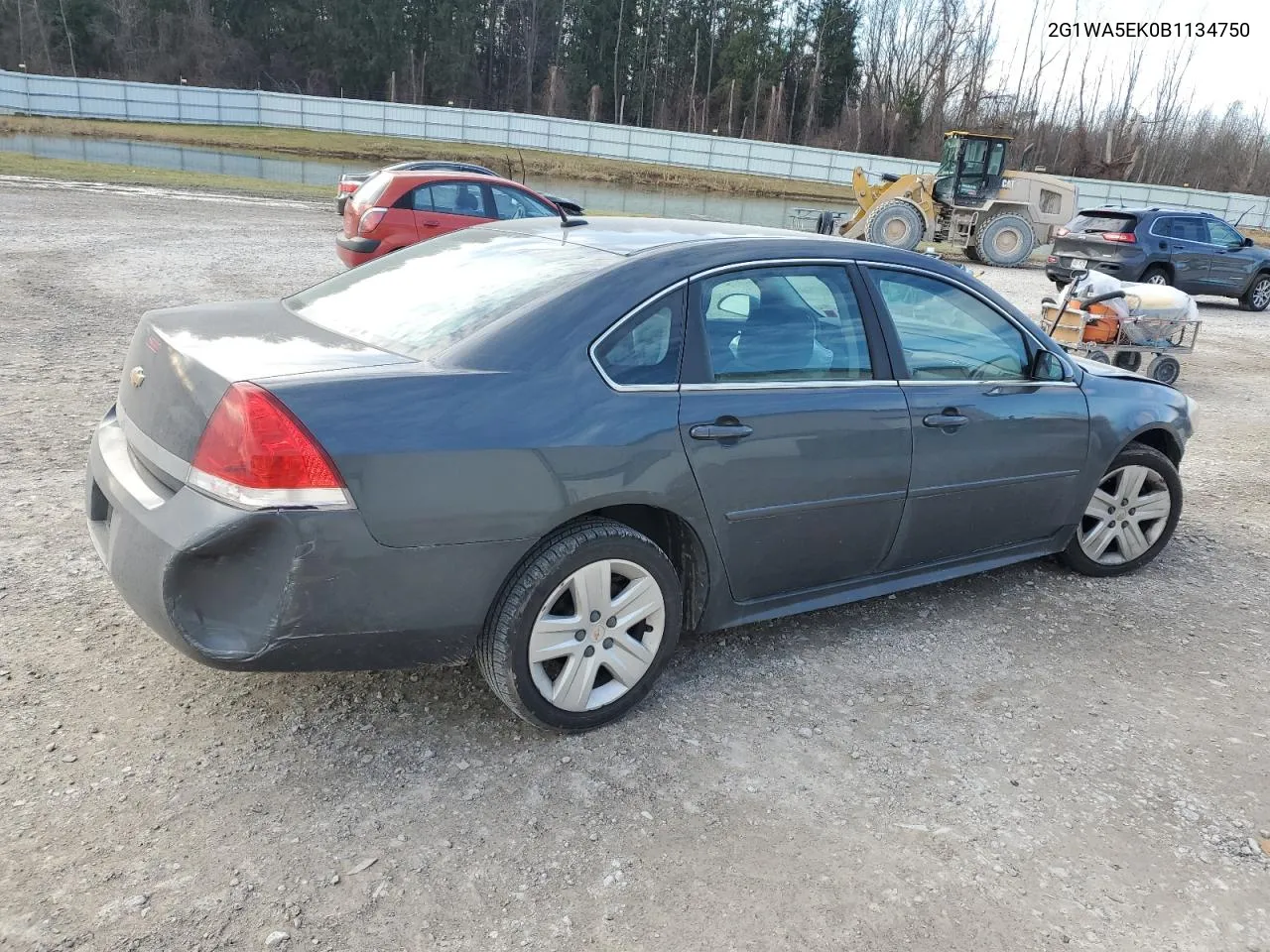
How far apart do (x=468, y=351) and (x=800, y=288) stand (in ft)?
4.49

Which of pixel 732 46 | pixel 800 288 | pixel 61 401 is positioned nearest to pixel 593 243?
pixel 800 288

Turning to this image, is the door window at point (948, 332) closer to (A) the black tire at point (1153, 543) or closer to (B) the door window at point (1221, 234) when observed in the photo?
(A) the black tire at point (1153, 543)

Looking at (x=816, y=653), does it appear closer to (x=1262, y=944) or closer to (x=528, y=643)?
(x=528, y=643)

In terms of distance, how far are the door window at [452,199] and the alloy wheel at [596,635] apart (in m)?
10.5

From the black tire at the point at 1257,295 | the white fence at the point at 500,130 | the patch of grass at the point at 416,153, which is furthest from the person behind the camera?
the white fence at the point at 500,130

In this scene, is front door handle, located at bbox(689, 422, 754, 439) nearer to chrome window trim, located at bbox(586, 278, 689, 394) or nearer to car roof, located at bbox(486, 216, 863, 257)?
chrome window trim, located at bbox(586, 278, 689, 394)

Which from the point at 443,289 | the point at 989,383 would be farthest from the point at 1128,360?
the point at 443,289

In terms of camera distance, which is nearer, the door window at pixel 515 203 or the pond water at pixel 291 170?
the door window at pixel 515 203

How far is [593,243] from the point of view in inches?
141

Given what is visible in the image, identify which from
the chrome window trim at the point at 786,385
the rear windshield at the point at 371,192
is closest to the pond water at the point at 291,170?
the rear windshield at the point at 371,192

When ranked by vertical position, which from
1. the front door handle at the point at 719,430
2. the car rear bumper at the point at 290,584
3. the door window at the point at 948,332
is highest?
the door window at the point at 948,332

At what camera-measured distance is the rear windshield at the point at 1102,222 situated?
1730 centimetres

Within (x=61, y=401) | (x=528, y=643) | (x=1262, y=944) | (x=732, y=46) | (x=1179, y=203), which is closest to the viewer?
(x=1262, y=944)

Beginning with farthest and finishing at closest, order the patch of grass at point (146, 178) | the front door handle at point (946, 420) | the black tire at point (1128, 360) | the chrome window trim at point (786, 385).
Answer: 1. the patch of grass at point (146, 178)
2. the black tire at point (1128, 360)
3. the front door handle at point (946, 420)
4. the chrome window trim at point (786, 385)
